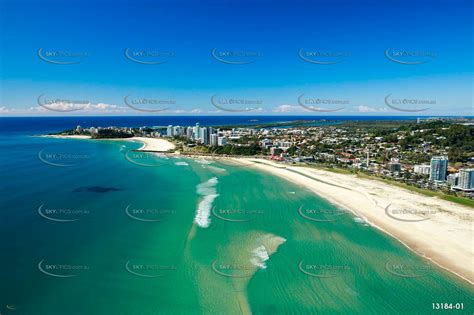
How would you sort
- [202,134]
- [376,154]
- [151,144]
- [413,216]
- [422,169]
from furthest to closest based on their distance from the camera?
[151,144] < [202,134] < [376,154] < [422,169] < [413,216]

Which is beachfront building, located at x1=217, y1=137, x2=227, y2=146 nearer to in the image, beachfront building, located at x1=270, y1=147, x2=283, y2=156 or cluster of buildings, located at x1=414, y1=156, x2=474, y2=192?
beachfront building, located at x1=270, y1=147, x2=283, y2=156

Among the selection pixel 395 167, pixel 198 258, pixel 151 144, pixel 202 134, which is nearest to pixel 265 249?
pixel 198 258

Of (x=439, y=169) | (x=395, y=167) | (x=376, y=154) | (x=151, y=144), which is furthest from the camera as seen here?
(x=151, y=144)

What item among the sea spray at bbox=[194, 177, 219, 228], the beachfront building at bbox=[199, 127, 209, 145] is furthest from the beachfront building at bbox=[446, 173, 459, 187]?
the beachfront building at bbox=[199, 127, 209, 145]

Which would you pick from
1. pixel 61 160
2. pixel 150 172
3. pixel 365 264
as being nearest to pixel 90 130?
pixel 61 160

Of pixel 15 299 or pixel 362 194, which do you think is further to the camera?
pixel 362 194

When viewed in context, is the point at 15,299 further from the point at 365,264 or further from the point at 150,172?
the point at 150,172

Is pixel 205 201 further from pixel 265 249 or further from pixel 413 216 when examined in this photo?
pixel 413 216
